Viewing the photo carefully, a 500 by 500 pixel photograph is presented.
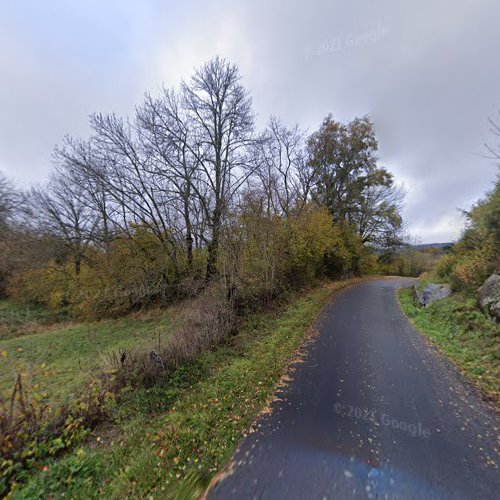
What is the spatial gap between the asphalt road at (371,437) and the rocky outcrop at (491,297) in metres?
2.07

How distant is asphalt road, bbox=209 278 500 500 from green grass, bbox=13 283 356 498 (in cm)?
34

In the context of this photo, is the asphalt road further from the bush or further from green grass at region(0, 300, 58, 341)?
green grass at region(0, 300, 58, 341)

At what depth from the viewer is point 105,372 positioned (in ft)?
14.5

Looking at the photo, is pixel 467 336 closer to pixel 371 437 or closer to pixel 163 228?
pixel 371 437

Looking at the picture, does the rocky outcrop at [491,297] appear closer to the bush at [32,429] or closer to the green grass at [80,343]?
the bush at [32,429]

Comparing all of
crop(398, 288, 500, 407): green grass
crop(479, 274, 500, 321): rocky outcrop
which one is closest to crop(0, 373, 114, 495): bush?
crop(398, 288, 500, 407): green grass

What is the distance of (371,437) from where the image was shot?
120 inches

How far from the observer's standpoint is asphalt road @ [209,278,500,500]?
2.39 m

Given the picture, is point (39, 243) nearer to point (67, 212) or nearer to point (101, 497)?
point (67, 212)

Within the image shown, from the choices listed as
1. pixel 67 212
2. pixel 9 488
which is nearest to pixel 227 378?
pixel 9 488

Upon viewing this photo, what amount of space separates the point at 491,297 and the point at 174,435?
27.3 ft

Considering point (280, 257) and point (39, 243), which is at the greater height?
point (39, 243)

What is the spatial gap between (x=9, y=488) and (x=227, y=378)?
9.92 ft

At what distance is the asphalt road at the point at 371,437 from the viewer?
7.84 feet
